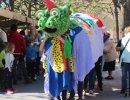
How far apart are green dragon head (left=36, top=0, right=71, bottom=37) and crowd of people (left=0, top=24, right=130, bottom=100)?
1998 millimetres

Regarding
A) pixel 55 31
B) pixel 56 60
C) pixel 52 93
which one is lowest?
pixel 52 93

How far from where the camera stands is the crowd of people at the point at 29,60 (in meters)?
10.8

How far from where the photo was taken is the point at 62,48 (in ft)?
29.6

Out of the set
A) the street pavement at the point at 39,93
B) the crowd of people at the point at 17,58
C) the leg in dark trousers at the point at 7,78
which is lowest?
the street pavement at the point at 39,93

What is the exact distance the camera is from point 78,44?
9.22 metres

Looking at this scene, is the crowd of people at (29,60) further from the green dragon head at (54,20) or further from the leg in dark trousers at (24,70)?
the green dragon head at (54,20)

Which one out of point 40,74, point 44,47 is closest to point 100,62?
point 44,47

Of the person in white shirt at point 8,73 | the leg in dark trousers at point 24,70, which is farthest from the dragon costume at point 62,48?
the leg in dark trousers at point 24,70

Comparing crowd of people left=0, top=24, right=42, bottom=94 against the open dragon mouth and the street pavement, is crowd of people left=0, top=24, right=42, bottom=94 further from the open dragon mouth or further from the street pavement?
the open dragon mouth

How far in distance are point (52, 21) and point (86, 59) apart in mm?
1282

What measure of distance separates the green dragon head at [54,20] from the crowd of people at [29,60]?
2.00 metres

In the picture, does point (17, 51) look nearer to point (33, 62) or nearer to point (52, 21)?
point (33, 62)

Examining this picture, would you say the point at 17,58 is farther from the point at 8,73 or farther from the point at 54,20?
the point at 54,20

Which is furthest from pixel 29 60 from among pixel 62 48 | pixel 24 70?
pixel 62 48
